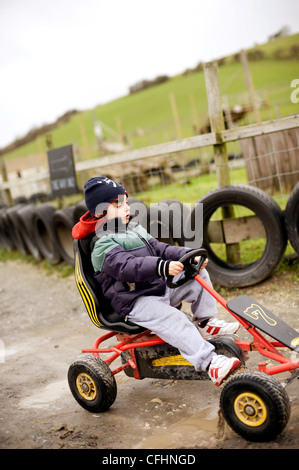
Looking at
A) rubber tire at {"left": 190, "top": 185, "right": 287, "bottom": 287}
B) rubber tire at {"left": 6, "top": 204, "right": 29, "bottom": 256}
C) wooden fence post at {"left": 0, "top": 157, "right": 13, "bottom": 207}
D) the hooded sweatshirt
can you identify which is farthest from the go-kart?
wooden fence post at {"left": 0, "top": 157, "right": 13, "bottom": 207}

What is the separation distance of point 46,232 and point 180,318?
5119 millimetres

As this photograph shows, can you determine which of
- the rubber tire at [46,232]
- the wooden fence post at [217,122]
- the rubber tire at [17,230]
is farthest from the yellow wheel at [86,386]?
the rubber tire at [17,230]

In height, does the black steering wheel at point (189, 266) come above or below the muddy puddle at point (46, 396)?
above

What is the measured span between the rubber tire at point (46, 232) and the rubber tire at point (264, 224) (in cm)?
281

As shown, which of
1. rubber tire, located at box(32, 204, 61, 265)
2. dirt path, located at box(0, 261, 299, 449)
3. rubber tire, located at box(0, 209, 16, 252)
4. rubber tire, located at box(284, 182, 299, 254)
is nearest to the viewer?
dirt path, located at box(0, 261, 299, 449)

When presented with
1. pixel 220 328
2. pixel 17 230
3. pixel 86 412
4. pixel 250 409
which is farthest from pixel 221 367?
pixel 17 230

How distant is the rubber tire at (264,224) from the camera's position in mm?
4398

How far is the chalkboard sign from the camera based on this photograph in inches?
270

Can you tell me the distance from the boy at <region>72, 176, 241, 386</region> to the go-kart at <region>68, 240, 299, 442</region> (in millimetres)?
102

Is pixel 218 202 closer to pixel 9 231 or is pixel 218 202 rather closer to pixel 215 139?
pixel 215 139

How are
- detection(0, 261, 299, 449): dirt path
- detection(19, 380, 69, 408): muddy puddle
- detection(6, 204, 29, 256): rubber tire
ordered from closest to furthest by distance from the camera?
detection(0, 261, 299, 449): dirt path < detection(19, 380, 69, 408): muddy puddle < detection(6, 204, 29, 256): rubber tire

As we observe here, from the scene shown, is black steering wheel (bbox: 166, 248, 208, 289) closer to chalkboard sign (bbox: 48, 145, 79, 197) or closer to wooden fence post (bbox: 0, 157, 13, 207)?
chalkboard sign (bbox: 48, 145, 79, 197)

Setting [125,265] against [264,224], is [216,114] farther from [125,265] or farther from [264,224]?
[125,265]

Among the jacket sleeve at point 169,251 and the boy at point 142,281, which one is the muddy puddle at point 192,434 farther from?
the jacket sleeve at point 169,251
